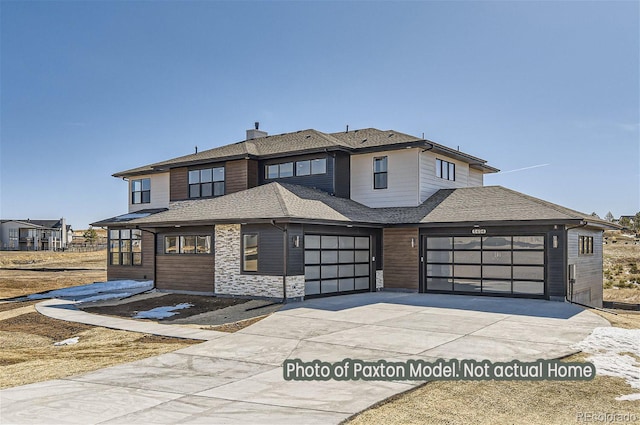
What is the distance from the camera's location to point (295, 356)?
10.1 metres

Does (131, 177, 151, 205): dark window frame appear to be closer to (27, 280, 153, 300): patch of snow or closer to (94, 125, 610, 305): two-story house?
(94, 125, 610, 305): two-story house

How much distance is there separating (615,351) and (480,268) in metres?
14.5

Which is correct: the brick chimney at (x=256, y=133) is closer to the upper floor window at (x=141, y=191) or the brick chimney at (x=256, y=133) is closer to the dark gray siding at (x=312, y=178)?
the dark gray siding at (x=312, y=178)

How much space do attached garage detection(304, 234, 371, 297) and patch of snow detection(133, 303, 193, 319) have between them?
450 centimetres

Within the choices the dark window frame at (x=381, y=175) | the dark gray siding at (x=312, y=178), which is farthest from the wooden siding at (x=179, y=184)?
the dark window frame at (x=381, y=175)

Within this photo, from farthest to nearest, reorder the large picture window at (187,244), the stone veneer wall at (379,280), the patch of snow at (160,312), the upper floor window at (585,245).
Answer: the stone veneer wall at (379,280)
the large picture window at (187,244)
the upper floor window at (585,245)
the patch of snow at (160,312)

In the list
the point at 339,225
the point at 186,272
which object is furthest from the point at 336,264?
the point at 186,272

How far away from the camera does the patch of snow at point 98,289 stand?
71.0 ft

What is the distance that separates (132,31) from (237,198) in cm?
838

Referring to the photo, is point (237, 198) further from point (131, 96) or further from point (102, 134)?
point (102, 134)

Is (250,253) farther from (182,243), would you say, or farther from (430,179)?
(430,179)

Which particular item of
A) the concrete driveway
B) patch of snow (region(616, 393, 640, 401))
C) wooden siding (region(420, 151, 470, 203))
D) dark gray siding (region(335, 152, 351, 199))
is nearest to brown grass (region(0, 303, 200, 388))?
the concrete driveway

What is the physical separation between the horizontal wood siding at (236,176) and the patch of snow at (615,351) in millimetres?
15965

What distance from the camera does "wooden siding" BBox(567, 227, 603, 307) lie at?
19150 mm
